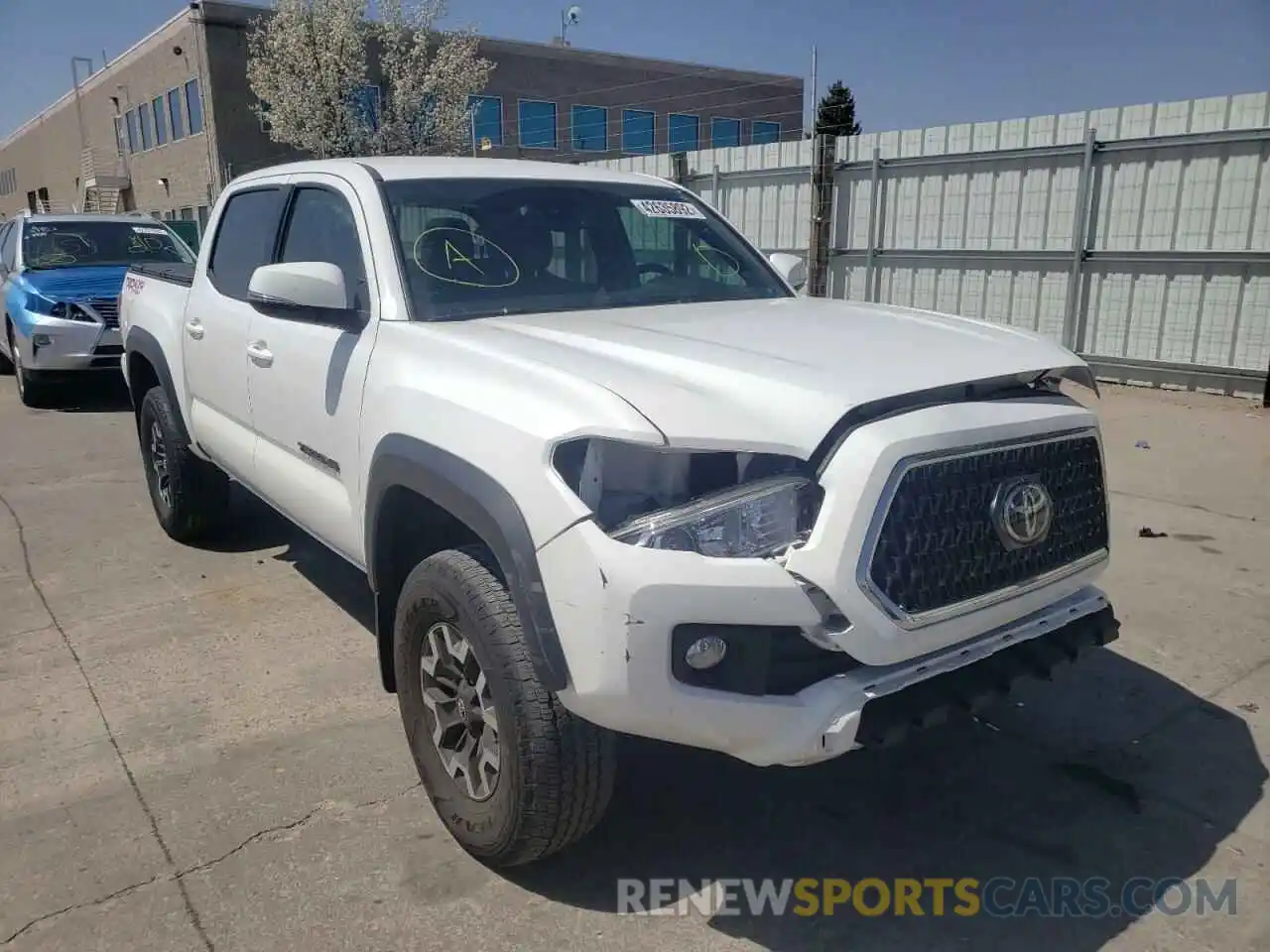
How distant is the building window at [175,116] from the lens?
32812mm

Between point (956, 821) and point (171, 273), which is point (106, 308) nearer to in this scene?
point (171, 273)

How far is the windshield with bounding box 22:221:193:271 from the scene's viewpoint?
1016 centimetres

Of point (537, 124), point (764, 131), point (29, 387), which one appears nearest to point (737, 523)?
point (29, 387)

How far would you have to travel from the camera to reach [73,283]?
959 centimetres

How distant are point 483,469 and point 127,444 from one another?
697cm

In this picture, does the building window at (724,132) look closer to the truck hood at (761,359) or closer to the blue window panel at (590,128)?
the blue window panel at (590,128)

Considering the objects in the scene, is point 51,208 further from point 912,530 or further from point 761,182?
point 912,530

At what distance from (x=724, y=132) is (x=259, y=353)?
43.3 meters

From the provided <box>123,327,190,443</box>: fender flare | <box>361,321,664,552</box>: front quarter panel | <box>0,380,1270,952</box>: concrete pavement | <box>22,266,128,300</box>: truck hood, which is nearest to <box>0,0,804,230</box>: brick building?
<box>22,266,128,300</box>: truck hood

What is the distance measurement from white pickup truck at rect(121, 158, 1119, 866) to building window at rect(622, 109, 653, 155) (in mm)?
38881

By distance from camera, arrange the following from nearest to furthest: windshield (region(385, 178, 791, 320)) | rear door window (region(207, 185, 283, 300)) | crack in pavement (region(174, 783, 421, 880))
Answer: crack in pavement (region(174, 783, 421, 880)) → windshield (region(385, 178, 791, 320)) → rear door window (region(207, 185, 283, 300))

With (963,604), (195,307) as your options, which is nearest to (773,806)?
(963,604)

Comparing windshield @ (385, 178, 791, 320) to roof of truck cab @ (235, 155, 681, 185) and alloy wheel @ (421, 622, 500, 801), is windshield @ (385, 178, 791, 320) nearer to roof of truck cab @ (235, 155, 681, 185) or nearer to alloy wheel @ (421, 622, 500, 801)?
roof of truck cab @ (235, 155, 681, 185)

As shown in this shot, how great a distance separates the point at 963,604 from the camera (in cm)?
232
